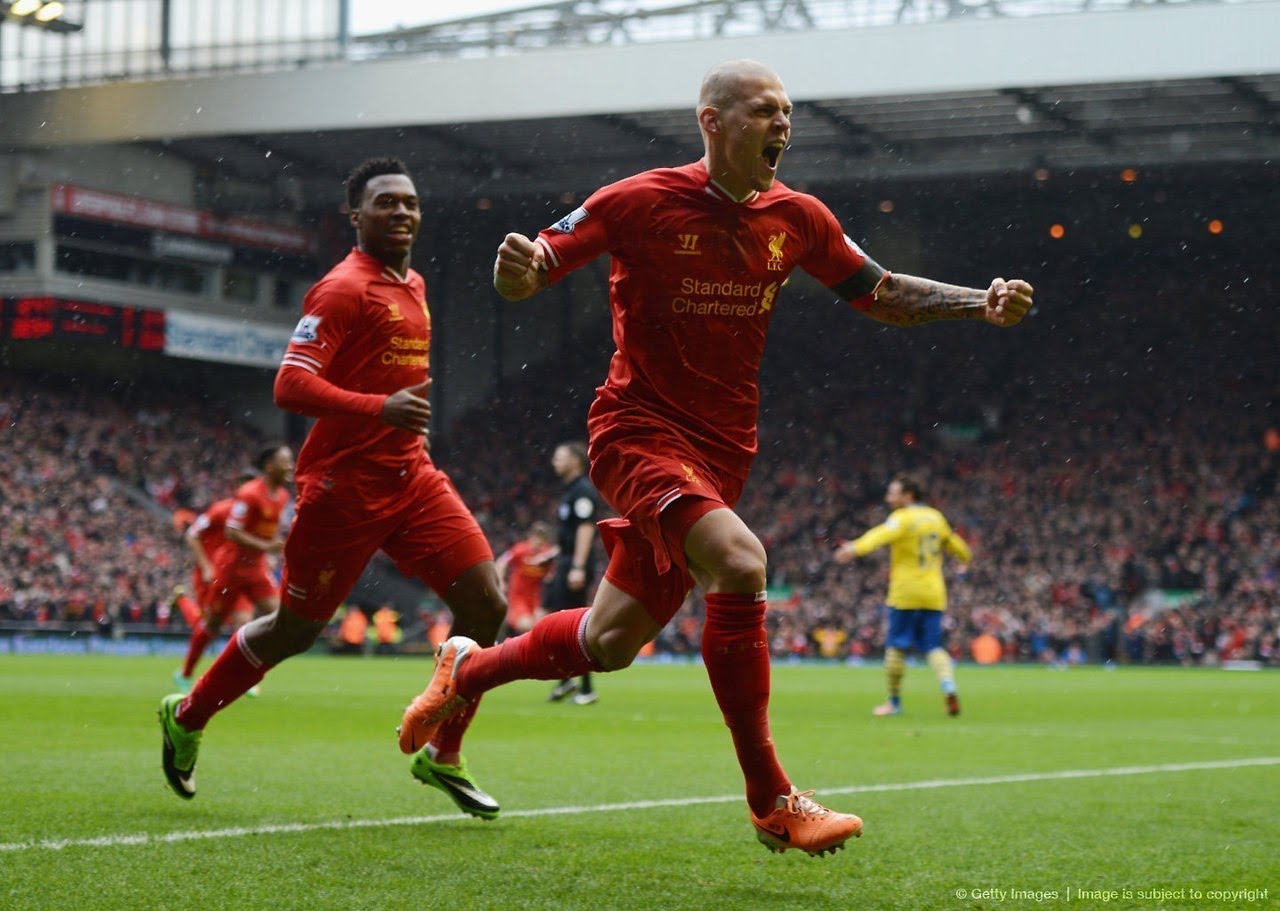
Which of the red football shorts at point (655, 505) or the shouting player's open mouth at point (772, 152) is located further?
the shouting player's open mouth at point (772, 152)

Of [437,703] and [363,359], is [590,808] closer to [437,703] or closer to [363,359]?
[437,703]

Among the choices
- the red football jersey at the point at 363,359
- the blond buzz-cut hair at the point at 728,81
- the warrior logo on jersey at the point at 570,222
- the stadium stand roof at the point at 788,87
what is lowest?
the red football jersey at the point at 363,359

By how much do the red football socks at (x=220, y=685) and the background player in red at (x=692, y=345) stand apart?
5.48ft

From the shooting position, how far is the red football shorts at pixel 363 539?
6.27 m

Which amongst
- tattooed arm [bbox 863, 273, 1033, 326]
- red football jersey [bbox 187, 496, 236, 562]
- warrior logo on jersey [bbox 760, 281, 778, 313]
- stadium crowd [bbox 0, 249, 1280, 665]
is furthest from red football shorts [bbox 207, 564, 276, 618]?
stadium crowd [bbox 0, 249, 1280, 665]

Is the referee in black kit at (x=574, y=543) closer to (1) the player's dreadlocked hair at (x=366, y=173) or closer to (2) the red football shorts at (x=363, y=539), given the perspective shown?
(1) the player's dreadlocked hair at (x=366, y=173)

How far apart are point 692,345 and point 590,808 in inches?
93.4

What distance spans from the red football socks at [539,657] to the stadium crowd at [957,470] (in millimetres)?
25717

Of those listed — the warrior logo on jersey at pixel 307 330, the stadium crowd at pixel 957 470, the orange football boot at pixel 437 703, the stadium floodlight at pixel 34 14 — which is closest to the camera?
the orange football boot at pixel 437 703

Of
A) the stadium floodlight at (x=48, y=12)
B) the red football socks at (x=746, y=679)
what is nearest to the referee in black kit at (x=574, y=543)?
the red football socks at (x=746, y=679)

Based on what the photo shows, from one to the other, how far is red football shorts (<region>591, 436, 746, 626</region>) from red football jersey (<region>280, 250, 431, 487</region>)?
1376mm

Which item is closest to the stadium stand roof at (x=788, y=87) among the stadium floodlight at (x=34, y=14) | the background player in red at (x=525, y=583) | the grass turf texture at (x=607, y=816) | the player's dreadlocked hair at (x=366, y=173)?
the stadium floodlight at (x=34, y=14)

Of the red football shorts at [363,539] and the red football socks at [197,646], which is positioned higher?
the red football shorts at [363,539]

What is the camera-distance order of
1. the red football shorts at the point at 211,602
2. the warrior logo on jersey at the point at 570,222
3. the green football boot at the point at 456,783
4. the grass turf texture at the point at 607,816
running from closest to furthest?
the grass turf texture at the point at 607,816 → the warrior logo on jersey at the point at 570,222 → the green football boot at the point at 456,783 → the red football shorts at the point at 211,602
